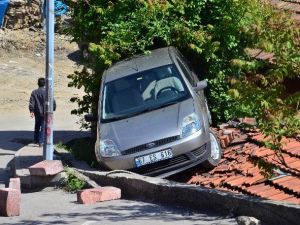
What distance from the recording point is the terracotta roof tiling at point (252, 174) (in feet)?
27.1

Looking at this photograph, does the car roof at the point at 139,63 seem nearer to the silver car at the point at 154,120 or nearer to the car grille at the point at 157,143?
the silver car at the point at 154,120

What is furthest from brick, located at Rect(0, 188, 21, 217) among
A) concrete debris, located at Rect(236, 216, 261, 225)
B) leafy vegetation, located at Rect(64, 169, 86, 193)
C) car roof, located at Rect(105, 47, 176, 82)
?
car roof, located at Rect(105, 47, 176, 82)

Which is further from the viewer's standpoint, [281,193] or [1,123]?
[1,123]

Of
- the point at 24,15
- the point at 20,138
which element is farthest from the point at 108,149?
the point at 24,15

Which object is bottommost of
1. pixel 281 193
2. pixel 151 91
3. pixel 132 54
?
pixel 281 193

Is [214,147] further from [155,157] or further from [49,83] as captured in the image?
[49,83]

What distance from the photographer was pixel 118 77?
11125mm

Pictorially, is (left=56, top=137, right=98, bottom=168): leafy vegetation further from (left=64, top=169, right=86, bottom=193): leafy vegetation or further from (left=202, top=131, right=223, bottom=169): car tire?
(left=202, top=131, right=223, bottom=169): car tire

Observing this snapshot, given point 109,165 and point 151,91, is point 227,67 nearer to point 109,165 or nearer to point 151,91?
point 151,91

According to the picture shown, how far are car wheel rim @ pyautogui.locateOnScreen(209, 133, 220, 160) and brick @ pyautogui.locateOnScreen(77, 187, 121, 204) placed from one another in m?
1.66

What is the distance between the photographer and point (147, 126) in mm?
9891

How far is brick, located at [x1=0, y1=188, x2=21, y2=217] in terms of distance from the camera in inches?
333

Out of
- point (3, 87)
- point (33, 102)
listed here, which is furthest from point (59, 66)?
point (33, 102)

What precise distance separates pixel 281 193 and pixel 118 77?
385 centimetres
